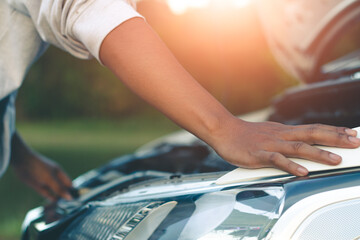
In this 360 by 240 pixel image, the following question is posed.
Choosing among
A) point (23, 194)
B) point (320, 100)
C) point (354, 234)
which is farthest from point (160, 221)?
point (23, 194)

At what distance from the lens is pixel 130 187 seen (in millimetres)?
1483

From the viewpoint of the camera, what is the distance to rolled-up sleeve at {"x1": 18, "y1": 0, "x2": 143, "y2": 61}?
1.15 m

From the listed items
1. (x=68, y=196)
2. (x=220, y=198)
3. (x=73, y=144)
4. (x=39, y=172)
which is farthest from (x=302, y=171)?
(x=73, y=144)

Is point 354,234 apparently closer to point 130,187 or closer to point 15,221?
point 130,187

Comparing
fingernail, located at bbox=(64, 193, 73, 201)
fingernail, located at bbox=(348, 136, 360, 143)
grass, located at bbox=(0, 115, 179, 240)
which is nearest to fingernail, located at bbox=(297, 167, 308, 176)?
fingernail, located at bbox=(348, 136, 360, 143)

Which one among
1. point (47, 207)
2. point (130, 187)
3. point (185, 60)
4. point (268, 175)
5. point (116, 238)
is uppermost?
point (185, 60)

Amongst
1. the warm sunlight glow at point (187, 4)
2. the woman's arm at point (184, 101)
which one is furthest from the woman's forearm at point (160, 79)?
the warm sunlight glow at point (187, 4)

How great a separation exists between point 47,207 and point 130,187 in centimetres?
56

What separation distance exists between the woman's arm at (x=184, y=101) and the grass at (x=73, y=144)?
9.10 ft

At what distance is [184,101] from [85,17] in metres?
0.35

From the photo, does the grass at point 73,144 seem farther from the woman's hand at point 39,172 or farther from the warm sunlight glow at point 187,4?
the warm sunlight glow at point 187,4

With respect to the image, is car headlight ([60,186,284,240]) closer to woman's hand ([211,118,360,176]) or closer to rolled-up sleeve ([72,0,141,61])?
woman's hand ([211,118,360,176])

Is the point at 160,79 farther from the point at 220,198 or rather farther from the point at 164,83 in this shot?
the point at 220,198

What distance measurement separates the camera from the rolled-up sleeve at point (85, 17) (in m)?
1.15
